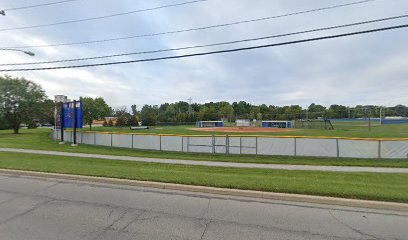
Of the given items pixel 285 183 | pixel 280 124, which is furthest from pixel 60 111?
pixel 280 124

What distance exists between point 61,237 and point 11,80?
4034 cm

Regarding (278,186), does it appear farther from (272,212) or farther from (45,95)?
(45,95)

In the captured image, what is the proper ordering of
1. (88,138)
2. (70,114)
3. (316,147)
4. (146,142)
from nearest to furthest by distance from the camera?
1. (316,147)
2. (146,142)
3. (88,138)
4. (70,114)

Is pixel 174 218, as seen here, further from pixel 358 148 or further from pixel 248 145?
pixel 358 148

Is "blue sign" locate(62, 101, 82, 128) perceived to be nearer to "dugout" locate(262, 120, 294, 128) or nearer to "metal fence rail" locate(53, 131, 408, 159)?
"metal fence rail" locate(53, 131, 408, 159)

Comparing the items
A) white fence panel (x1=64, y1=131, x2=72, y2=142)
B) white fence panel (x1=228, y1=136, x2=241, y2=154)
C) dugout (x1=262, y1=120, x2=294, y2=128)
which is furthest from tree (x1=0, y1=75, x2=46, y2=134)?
dugout (x1=262, y1=120, x2=294, y2=128)

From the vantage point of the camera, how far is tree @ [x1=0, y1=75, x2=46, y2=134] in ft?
116

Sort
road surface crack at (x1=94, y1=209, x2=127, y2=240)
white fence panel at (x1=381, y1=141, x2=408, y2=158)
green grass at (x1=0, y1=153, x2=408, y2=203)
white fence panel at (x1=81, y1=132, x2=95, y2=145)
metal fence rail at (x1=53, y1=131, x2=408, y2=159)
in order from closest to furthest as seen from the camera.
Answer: road surface crack at (x1=94, y1=209, x2=127, y2=240)
green grass at (x1=0, y1=153, x2=408, y2=203)
white fence panel at (x1=381, y1=141, x2=408, y2=158)
metal fence rail at (x1=53, y1=131, x2=408, y2=159)
white fence panel at (x1=81, y1=132, x2=95, y2=145)

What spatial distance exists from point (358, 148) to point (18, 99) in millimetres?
40265

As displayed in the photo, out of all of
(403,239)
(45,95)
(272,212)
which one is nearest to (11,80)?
(45,95)

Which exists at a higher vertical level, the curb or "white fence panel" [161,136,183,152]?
"white fence panel" [161,136,183,152]

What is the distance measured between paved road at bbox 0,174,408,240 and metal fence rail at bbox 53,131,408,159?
966 cm

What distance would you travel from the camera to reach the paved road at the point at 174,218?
469 cm

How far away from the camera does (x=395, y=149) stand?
1450 cm
